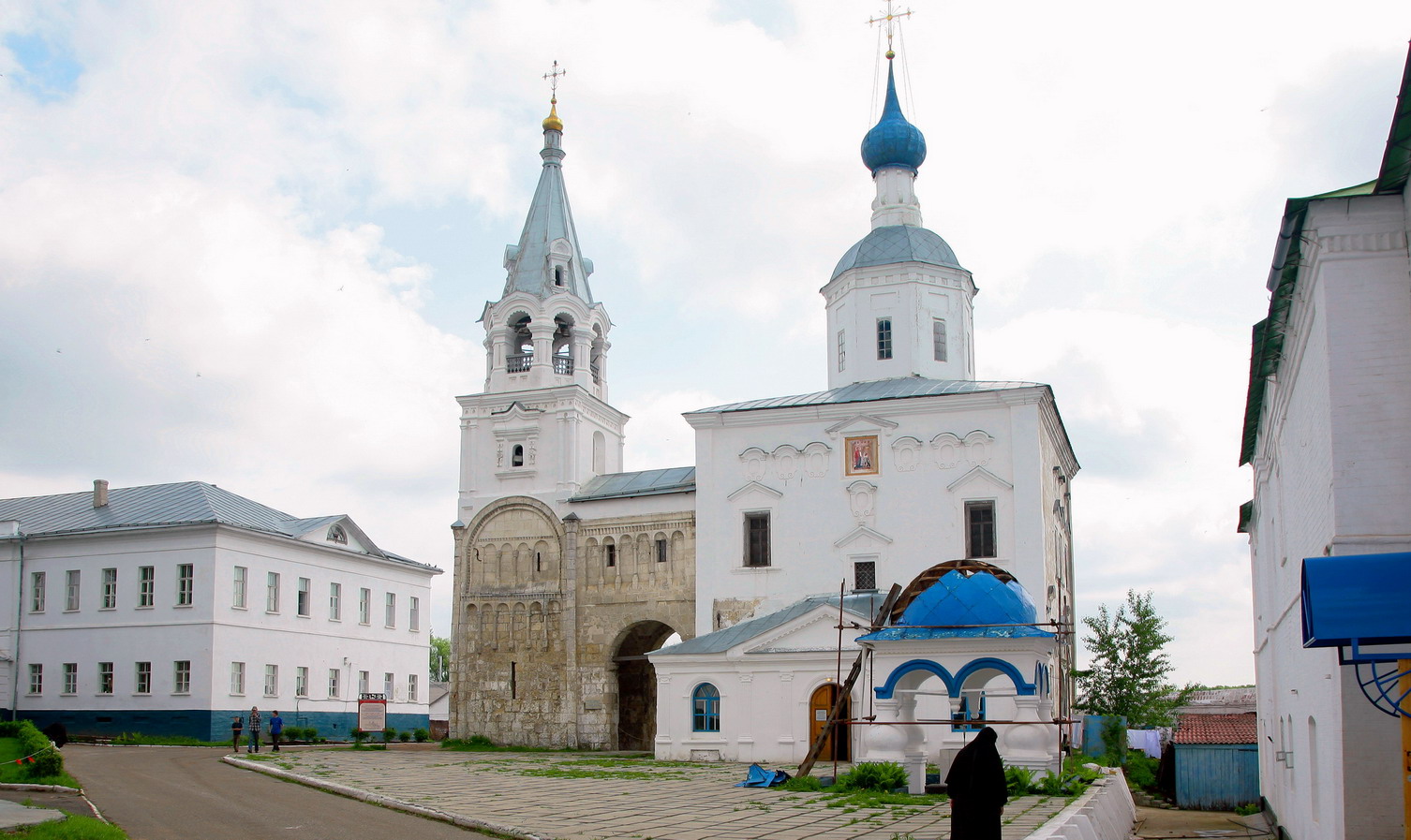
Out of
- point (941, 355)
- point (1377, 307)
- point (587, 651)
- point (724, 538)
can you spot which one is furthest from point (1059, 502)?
point (1377, 307)

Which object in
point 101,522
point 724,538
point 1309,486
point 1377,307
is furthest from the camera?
point 101,522

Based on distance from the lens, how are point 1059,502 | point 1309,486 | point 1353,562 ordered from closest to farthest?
point 1353,562 → point 1309,486 → point 1059,502

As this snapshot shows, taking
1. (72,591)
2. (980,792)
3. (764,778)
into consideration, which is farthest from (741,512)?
(980,792)

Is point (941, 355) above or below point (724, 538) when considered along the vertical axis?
above

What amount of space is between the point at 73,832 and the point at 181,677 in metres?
24.9

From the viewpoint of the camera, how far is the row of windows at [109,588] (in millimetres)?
35000

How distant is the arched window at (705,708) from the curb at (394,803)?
30.5ft

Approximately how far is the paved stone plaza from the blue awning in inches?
168

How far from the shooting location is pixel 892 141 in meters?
35.4

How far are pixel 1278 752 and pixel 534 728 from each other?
906 inches

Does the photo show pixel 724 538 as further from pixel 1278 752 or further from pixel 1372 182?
pixel 1372 182

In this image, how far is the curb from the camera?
12.3 m

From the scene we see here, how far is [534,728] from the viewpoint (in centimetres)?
3572

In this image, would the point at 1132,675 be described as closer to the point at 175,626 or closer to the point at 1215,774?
the point at 1215,774
